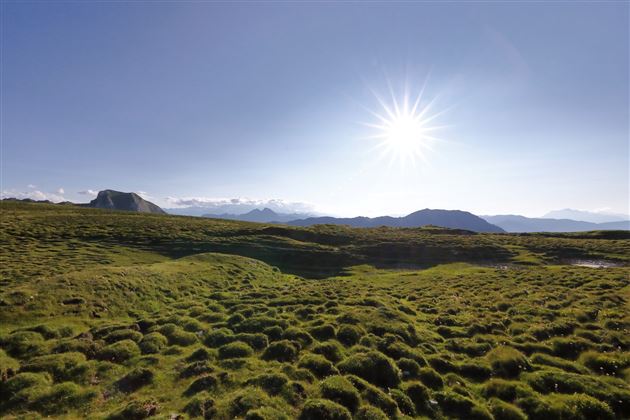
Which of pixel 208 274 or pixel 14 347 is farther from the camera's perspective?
pixel 208 274

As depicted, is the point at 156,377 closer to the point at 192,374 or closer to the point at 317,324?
the point at 192,374

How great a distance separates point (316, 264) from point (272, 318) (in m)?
42.1

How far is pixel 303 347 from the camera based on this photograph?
17.5 meters

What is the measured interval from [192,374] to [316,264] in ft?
161

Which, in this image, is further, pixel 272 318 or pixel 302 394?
pixel 272 318

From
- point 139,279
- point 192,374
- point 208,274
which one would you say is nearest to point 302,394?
point 192,374

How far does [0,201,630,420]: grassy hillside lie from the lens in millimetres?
11859

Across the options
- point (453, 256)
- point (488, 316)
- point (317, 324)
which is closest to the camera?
point (317, 324)

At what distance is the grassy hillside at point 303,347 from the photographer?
1186cm

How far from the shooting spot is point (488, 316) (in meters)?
23.5

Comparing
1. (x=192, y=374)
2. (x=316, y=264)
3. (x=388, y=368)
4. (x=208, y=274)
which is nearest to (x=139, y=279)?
(x=208, y=274)

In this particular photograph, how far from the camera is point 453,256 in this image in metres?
70.2

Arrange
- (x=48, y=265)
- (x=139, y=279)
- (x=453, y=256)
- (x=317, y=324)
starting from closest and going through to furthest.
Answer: (x=317, y=324) → (x=139, y=279) → (x=48, y=265) → (x=453, y=256)

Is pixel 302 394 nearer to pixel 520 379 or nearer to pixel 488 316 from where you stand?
pixel 520 379
